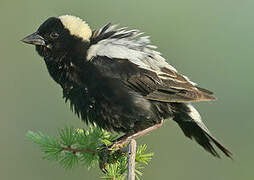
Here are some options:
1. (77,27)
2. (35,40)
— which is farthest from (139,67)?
(35,40)

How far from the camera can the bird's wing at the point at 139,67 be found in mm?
3984

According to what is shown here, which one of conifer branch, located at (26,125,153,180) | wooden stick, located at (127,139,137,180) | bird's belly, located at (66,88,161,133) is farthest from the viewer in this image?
bird's belly, located at (66,88,161,133)

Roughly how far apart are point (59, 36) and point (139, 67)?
769mm

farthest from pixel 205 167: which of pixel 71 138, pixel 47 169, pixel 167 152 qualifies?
pixel 71 138

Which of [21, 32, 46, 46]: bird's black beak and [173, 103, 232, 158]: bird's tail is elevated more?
[21, 32, 46, 46]: bird's black beak

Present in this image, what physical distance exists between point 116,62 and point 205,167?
9.08 feet

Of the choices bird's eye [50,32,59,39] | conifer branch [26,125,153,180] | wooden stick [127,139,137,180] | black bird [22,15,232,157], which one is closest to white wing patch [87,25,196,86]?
black bird [22,15,232,157]

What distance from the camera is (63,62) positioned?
4172 millimetres

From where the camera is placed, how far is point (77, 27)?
4.39 m

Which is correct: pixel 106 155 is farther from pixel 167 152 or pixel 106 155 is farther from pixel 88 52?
pixel 167 152

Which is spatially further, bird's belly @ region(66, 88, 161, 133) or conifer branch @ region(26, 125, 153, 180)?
bird's belly @ region(66, 88, 161, 133)

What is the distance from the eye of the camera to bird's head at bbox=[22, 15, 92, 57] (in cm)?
425

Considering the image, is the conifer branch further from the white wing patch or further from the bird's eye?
the bird's eye

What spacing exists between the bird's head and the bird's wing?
0.15m
